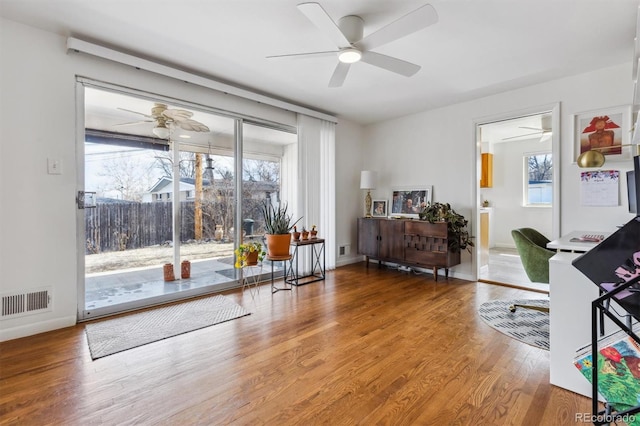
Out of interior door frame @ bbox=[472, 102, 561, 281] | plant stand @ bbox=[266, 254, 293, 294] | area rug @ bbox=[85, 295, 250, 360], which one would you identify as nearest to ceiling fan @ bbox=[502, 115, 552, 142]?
interior door frame @ bbox=[472, 102, 561, 281]

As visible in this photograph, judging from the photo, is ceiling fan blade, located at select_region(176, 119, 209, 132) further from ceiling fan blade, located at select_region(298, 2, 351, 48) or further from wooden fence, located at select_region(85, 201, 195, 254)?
ceiling fan blade, located at select_region(298, 2, 351, 48)

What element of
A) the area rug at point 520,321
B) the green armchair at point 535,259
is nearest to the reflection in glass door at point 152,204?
the area rug at point 520,321

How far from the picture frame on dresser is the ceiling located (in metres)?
1.54

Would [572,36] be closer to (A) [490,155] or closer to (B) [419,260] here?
(B) [419,260]

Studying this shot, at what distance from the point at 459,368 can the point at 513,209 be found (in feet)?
19.0

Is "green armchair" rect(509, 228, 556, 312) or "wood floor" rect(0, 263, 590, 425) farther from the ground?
"green armchair" rect(509, 228, 556, 312)

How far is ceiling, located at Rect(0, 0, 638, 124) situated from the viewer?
2.12m

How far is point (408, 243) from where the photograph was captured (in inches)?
167

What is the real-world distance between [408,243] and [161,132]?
11.1 feet

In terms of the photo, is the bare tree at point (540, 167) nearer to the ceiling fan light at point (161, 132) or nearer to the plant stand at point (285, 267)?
the plant stand at point (285, 267)

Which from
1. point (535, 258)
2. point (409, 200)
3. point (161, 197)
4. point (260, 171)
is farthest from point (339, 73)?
point (409, 200)

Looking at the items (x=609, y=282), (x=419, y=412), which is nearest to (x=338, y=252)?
(x=419, y=412)

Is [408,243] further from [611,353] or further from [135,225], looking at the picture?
[135,225]

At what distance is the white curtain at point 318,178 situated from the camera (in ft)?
14.0
